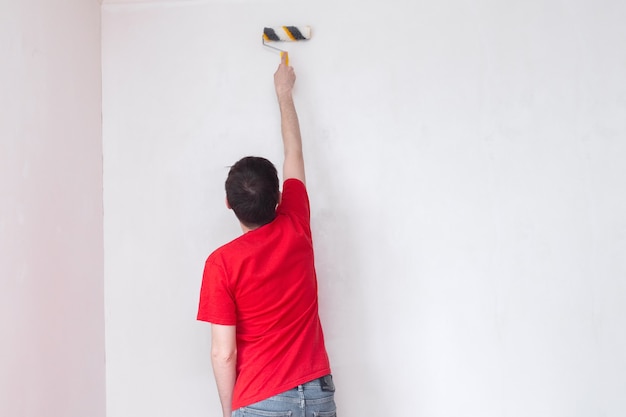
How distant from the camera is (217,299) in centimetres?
158

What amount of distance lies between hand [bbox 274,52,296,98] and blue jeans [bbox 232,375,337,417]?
3.38 ft

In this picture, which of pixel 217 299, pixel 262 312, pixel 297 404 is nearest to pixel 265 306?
pixel 262 312

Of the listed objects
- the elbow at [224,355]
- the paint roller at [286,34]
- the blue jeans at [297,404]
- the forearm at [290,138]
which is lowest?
the blue jeans at [297,404]

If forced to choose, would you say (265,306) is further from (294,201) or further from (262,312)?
(294,201)

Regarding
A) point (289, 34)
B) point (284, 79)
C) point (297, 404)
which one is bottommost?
point (297, 404)

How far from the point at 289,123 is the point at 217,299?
2.38 ft

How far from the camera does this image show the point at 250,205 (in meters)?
1.58

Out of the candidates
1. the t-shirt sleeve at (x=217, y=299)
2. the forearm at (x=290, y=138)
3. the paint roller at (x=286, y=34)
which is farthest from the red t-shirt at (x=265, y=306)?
the paint roller at (x=286, y=34)

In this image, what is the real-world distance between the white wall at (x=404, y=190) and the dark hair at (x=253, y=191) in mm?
508

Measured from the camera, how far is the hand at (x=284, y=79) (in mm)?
2057

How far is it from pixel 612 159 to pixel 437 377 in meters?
1.06

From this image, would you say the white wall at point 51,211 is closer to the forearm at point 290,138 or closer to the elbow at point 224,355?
the elbow at point 224,355

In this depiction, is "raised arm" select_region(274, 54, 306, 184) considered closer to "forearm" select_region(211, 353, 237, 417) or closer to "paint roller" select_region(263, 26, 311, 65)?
"paint roller" select_region(263, 26, 311, 65)

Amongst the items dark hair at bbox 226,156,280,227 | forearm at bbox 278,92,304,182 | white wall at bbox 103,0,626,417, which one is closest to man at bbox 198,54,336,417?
dark hair at bbox 226,156,280,227
